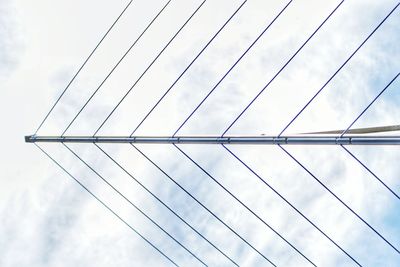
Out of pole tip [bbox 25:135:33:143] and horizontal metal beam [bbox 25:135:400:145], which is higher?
horizontal metal beam [bbox 25:135:400:145]

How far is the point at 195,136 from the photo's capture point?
53.2 feet

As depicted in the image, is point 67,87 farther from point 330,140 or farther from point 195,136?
point 330,140

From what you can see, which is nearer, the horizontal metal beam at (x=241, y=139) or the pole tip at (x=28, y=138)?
the horizontal metal beam at (x=241, y=139)

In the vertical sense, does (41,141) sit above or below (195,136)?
below

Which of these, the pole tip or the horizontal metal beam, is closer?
the horizontal metal beam

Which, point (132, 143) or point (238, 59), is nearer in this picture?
point (238, 59)

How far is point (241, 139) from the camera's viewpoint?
49.7 feet

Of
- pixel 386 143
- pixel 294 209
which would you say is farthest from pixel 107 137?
pixel 386 143

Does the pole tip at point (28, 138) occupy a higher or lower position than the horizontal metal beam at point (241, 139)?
lower

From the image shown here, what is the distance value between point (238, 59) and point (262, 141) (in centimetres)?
212

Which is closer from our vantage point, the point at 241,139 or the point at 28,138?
the point at 241,139

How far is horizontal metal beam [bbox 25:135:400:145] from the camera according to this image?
12611 mm

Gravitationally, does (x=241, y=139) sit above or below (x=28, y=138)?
above

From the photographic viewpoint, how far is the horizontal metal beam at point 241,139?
1261 centimetres
